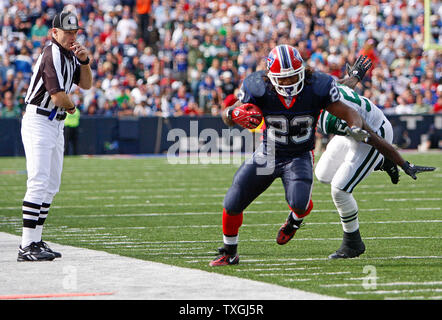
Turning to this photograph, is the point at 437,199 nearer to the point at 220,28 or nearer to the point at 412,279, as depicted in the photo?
the point at 412,279

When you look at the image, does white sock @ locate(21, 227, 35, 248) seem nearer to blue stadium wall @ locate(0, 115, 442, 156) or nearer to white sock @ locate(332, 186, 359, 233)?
white sock @ locate(332, 186, 359, 233)

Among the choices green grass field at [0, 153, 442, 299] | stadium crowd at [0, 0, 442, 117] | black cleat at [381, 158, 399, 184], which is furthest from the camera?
stadium crowd at [0, 0, 442, 117]

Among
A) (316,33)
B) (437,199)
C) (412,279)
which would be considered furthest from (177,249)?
(316,33)

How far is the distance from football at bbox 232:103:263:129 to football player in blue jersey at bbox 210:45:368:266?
0.13m

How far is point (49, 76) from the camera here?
6.95m

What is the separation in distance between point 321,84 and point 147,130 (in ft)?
53.5

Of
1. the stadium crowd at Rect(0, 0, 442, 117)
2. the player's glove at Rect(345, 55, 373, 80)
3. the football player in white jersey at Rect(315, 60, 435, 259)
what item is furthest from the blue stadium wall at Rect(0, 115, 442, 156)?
the football player in white jersey at Rect(315, 60, 435, 259)

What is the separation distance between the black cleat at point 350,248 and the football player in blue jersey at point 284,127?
21.4 inches

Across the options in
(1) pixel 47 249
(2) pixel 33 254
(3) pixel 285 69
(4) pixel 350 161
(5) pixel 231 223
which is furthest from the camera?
(4) pixel 350 161

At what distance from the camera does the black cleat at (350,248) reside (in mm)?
6992

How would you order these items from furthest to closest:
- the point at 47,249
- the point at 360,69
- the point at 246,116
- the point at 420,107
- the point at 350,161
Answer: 1. the point at 420,107
2. the point at 360,69
3. the point at 350,161
4. the point at 47,249
5. the point at 246,116

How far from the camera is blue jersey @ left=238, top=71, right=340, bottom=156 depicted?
6598mm

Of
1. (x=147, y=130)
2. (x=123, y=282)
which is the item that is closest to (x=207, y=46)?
(x=147, y=130)

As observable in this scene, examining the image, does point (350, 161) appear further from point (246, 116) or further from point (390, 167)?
point (246, 116)
